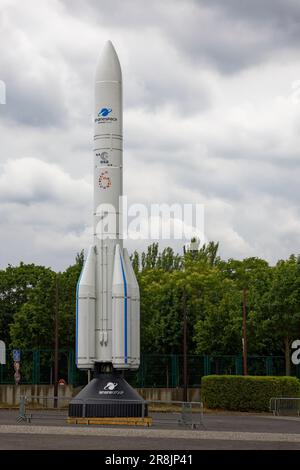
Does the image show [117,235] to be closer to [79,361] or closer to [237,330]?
[79,361]

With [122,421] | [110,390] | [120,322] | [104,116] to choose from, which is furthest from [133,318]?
[104,116]

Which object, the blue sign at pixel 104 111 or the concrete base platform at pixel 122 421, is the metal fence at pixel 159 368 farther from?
the blue sign at pixel 104 111

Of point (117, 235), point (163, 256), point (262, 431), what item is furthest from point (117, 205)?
point (163, 256)

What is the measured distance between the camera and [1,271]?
71625 mm

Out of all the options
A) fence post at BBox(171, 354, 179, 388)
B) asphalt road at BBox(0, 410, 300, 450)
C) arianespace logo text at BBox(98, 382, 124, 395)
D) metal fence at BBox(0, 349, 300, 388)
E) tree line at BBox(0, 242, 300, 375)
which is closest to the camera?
asphalt road at BBox(0, 410, 300, 450)

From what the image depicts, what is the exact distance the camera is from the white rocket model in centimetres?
3356

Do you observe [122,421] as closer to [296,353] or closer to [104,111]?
[104,111]

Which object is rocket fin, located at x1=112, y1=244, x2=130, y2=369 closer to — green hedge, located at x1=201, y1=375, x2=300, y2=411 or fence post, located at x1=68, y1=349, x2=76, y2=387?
green hedge, located at x1=201, y1=375, x2=300, y2=411

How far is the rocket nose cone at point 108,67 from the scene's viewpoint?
117 feet

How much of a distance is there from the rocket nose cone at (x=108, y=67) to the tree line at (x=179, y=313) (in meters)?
19.4

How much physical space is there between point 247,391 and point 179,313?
829 inches

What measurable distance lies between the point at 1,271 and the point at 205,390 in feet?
95.7

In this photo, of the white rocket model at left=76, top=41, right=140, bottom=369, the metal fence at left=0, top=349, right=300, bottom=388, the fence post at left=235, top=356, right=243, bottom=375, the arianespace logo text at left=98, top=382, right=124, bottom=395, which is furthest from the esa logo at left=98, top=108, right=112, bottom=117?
the fence post at left=235, top=356, right=243, bottom=375

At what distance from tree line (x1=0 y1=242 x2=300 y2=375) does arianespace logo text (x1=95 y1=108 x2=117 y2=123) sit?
19008mm
